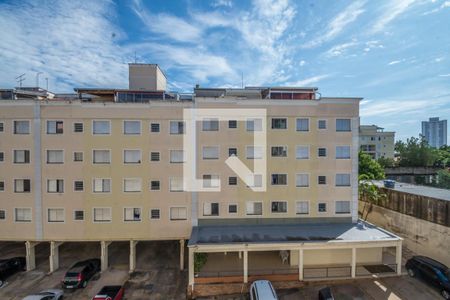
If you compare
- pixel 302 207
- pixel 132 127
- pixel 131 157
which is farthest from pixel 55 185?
pixel 302 207

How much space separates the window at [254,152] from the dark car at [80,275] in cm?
1569

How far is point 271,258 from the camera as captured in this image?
18.7m

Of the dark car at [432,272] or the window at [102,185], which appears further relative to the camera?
the window at [102,185]

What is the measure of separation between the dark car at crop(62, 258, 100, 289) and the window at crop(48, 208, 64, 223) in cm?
423

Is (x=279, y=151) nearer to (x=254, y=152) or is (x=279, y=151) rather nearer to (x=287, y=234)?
(x=254, y=152)

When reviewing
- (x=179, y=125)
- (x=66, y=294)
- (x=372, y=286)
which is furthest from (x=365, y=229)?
(x=66, y=294)

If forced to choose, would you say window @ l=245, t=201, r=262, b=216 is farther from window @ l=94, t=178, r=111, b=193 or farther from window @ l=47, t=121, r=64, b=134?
window @ l=47, t=121, r=64, b=134

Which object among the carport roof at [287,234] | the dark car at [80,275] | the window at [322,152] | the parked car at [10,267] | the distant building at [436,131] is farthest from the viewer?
the distant building at [436,131]

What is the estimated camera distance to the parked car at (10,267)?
17.0 m

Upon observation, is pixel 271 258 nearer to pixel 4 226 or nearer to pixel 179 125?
pixel 179 125

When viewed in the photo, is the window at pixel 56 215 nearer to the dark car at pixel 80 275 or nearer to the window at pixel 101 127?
the dark car at pixel 80 275

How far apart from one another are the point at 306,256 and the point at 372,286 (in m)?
4.64

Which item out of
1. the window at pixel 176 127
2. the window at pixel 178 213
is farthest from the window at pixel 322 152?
the window at pixel 178 213

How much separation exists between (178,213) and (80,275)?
26.6 ft
